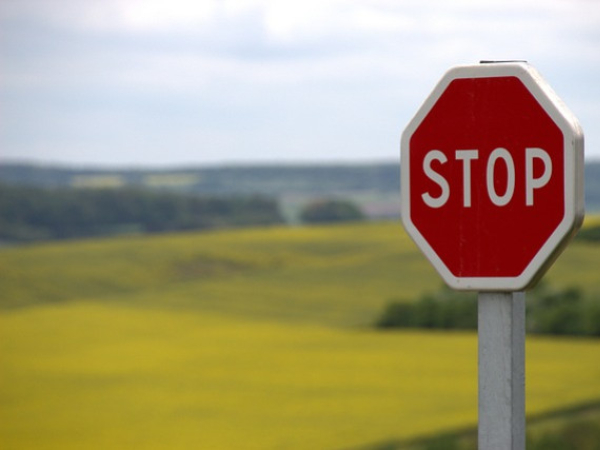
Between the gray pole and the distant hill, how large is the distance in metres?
A: 31.0

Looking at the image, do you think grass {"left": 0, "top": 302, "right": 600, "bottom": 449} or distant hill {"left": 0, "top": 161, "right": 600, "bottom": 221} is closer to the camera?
grass {"left": 0, "top": 302, "right": 600, "bottom": 449}

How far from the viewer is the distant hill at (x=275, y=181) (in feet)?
115

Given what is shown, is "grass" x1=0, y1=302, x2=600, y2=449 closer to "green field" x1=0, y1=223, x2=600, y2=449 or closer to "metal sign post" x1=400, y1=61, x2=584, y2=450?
"green field" x1=0, y1=223, x2=600, y2=449

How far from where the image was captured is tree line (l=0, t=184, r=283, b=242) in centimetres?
3008

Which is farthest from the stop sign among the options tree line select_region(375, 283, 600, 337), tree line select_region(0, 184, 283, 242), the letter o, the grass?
tree line select_region(0, 184, 283, 242)

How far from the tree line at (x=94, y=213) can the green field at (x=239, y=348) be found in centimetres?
58

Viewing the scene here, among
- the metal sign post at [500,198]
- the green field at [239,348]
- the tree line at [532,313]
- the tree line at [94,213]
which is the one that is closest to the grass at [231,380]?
the green field at [239,348]

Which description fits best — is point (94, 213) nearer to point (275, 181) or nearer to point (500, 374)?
point (275, 181)

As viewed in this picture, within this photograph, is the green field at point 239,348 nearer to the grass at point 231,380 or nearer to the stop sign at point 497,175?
the grass at point 231,380

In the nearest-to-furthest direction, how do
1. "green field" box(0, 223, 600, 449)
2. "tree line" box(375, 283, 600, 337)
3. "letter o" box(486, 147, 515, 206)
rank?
"letter o" box(486, 147, 515, 206)
"green field" box(0, 223, 600, 449)
"tree line" box(375, 283, 600, 337)

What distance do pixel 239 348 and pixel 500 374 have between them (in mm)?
19718

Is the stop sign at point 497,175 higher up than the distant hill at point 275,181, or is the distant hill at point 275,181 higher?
the stop sign at point 497,175

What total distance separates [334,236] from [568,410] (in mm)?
19791

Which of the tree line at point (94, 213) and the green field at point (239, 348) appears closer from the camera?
the green field at point (239, 348)
